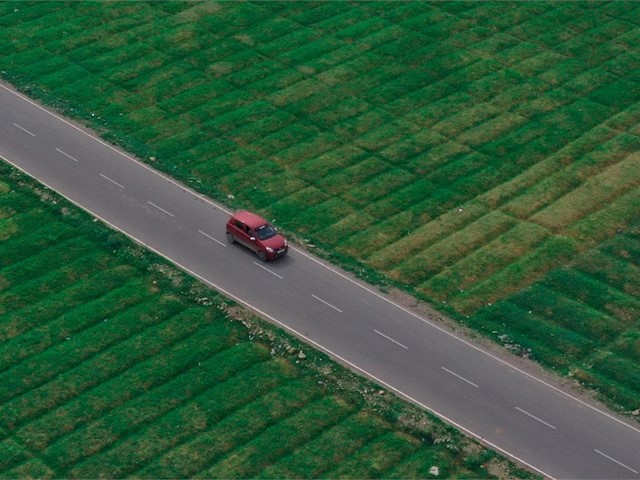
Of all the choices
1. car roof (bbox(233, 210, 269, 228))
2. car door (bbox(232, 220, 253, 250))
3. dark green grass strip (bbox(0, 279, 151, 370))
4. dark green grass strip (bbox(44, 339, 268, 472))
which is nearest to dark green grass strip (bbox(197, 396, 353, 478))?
dark green grass strip (bbox(44, 339, 268, 472))

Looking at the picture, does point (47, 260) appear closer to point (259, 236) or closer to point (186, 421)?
point (259, 236)

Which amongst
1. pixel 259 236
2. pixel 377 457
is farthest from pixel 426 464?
pixel 259 236

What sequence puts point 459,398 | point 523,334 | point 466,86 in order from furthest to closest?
1. point 466,86
2. point 523,334
3. point 459,398

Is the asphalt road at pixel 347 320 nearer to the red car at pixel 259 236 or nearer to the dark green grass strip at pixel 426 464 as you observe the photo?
the red car at pixel 259 236

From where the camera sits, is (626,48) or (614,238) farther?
(626,48)

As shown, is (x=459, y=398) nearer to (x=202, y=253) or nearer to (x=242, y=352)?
(x=242, y=352)

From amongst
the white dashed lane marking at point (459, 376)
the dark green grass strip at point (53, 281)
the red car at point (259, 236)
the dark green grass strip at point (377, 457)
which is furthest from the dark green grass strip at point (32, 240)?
the white dashed lane marking at point (459, 376)

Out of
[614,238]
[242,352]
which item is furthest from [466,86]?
[242,352]
